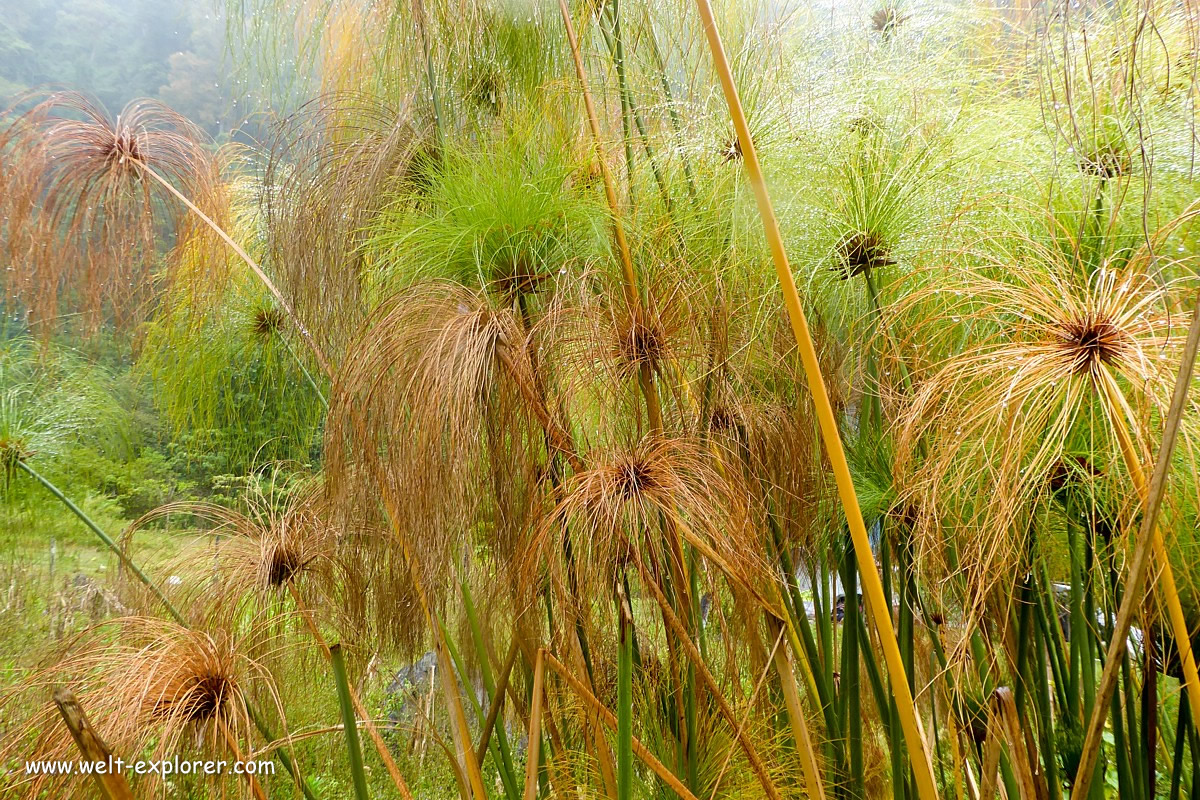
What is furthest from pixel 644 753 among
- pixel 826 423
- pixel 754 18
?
pixel 754 18

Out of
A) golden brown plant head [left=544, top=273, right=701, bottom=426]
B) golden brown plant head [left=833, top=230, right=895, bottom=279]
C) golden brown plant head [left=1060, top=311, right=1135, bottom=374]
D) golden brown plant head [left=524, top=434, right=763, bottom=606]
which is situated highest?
golden brown plant head [left=833, top=230, right=895, bottom=279]

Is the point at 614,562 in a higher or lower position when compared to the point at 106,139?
lower

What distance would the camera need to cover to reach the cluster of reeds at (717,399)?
0.66 m

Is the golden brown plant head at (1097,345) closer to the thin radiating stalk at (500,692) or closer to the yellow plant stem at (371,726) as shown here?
the thin radiating stalk at (500,692)

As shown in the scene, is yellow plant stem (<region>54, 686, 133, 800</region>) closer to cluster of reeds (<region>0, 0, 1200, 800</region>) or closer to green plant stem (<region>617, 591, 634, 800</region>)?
cluster of reeds (<region>0, 0, 1200, 800</region>)

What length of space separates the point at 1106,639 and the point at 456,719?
836 mm

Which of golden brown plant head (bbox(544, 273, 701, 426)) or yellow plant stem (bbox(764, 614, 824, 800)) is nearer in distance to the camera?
yellow plant stem (bbox(764, 614, 824, 800))

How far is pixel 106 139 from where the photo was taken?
129 centimetres

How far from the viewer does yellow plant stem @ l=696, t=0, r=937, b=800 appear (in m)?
0.51

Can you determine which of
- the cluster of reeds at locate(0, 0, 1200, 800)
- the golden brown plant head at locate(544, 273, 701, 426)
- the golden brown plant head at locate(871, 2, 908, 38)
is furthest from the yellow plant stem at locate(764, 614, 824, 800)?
the golden brown plant head at locate(871, 2, 908, 38)

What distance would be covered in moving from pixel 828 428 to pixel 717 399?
0.41m

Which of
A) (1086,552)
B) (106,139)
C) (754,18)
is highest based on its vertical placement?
(754,18)

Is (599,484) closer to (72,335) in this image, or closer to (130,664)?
(130,664)

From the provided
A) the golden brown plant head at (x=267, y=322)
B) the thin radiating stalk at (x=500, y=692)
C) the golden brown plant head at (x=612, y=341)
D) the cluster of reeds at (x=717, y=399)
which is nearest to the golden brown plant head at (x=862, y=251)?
the cluster of reeds at (x=717, y=399)
